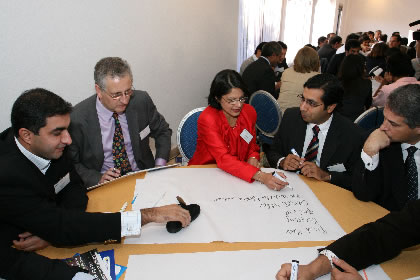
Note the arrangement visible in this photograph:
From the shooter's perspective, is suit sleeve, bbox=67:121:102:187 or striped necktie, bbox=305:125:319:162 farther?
striped necktie, bbox=305:125:319:162

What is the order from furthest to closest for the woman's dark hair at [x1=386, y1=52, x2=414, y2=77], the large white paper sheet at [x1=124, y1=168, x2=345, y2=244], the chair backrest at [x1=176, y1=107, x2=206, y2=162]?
the woman's dark hair at [x1=386, y1=52, x2=414, y2=77] → the chair backrest at [x1=176, y1=107, x2=206, y2=162] → the large white paper sheet at [x1=124, y1=168, x2=345, y2=244]

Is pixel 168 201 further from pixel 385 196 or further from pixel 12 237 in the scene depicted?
pixel 385 196

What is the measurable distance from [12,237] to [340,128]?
1978 mm

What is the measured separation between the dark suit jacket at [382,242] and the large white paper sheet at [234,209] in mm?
115

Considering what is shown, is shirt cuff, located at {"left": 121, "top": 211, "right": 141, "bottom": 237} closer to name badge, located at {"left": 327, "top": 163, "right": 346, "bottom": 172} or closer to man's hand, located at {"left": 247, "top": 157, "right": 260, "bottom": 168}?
man's hand, located at {"left": 247, "top": 157, "right": 260, "bottom": 168}

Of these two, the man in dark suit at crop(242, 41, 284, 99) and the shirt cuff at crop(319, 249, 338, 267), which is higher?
the man in dark suit at crop(242, 41, 284, 99)

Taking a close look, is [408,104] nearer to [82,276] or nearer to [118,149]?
[82,276]

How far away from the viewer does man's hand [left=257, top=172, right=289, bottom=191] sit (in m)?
1.72

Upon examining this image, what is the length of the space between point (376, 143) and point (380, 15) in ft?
49.9

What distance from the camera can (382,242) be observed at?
124 centimetres

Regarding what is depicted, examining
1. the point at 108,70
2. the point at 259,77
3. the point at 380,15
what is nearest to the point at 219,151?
the point at 108,70

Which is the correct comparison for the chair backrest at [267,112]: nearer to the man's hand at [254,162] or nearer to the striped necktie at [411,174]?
the man's hand at [254,162]

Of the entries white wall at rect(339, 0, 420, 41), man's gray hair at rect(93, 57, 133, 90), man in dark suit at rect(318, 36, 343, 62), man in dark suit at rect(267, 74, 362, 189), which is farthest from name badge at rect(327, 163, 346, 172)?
white wall at rect(339, 0, 420, 41)

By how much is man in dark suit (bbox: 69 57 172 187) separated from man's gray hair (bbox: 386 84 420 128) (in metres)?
1.60
